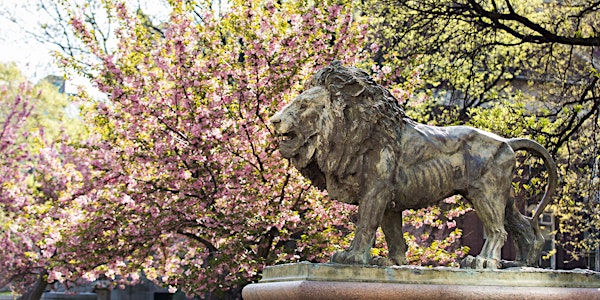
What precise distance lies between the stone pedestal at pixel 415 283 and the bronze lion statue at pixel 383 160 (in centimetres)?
26

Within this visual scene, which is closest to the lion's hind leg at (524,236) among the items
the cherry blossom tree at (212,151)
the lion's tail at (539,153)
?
the lion's tail at (539,153)

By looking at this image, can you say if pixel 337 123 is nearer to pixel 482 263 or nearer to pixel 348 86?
pixel 348 86

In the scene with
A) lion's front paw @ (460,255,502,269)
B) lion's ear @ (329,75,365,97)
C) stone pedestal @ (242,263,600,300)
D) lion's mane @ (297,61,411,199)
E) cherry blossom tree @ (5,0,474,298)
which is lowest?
stone pedestal @ (242,263,600,300)

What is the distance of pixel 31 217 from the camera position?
20844 millimetres

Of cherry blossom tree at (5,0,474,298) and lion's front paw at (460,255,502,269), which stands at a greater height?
cherry blossom tree at (5,0,474,298)

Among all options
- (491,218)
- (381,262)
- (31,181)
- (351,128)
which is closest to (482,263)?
(491,218)

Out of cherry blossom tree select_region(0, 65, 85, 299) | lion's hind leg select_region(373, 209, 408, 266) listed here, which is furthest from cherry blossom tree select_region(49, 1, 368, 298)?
lion's hind leg select_region(373, 209, 408, 266)

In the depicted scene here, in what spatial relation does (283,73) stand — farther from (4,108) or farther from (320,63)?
(4,108)

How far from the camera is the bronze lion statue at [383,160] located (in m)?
6.69

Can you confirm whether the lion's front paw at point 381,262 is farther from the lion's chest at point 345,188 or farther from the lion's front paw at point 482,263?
the lion's front paw at point 482,263

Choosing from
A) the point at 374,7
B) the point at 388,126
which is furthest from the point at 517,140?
the point at 374,7

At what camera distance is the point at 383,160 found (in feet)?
22.0

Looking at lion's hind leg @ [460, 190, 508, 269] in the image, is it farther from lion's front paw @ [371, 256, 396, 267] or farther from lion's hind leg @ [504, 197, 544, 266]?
lion's front paw @ [371, 256, 396, 267]

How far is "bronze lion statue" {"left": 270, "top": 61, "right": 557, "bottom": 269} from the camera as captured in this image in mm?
6691
